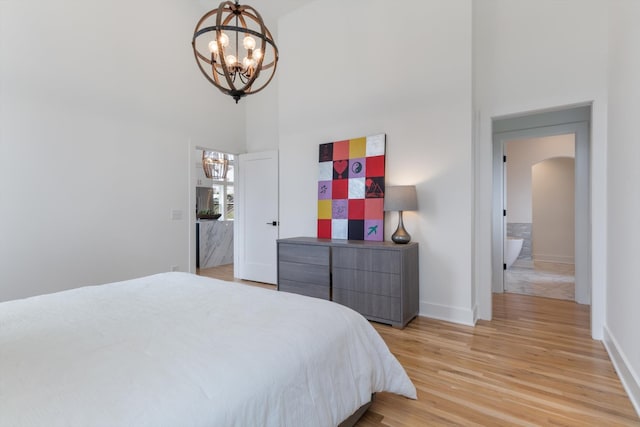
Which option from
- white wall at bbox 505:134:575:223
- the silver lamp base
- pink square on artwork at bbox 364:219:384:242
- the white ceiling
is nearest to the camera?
the silver lamp base

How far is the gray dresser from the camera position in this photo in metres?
2.81

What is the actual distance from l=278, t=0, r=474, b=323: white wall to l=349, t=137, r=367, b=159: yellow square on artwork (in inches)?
4.2

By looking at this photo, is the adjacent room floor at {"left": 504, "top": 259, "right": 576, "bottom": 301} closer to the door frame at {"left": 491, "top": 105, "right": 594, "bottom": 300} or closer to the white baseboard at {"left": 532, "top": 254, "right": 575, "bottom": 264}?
the white baseboard at {"left": 532, "top": 254, "right": 575, "bottom": 264}

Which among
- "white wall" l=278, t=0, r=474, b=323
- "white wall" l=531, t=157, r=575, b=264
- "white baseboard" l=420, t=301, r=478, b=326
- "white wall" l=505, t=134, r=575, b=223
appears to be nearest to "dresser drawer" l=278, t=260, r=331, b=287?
"white wall" l=278, t=0, r=474, b=323

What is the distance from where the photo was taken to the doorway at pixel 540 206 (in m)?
5.68

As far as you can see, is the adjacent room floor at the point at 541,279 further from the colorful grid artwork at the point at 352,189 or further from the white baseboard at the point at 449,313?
the colorful grid artwork at the point at 352,189

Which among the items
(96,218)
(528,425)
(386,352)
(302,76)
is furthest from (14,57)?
(528,425)

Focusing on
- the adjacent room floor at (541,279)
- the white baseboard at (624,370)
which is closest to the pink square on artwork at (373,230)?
the white baseboard at (624,370)

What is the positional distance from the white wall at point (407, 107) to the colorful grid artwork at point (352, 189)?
0.41 ft

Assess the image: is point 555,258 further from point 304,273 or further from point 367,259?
point 304,273

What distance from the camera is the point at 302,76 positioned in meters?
4.00

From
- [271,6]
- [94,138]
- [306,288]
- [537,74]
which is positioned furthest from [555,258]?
[94,138]

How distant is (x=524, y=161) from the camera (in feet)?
19.5

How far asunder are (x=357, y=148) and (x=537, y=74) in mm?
1842
